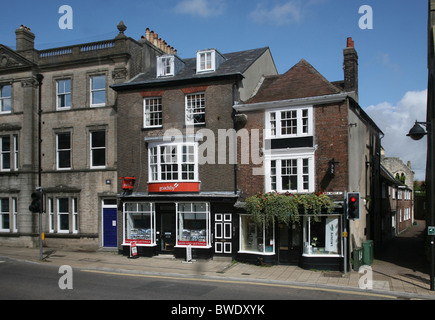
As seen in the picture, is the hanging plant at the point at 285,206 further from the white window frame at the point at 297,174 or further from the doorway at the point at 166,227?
the doorway at the point at 166,227

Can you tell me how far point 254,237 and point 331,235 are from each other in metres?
3.73

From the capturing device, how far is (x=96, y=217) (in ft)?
77.6

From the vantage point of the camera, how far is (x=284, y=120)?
2003cm

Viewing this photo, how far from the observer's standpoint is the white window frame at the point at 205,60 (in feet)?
73.3

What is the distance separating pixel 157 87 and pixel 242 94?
15.2 feet

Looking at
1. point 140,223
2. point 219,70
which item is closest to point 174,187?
point 140,223

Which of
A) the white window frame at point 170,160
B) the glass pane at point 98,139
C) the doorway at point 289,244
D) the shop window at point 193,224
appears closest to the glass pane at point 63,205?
the glass pane at point 98,139

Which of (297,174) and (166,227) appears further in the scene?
(166,227)

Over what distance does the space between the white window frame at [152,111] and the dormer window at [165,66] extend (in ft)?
5.15

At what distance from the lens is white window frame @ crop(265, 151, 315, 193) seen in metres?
19.2

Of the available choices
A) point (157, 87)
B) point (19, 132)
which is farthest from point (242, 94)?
point (19, 132)

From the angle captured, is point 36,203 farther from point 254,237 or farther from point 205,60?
point 205,60
